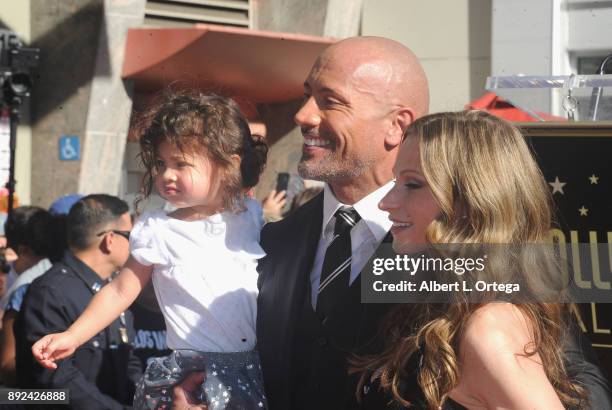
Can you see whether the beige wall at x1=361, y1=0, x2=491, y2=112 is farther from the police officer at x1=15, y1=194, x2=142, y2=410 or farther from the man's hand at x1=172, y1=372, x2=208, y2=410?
the man's hand at x1=172, y1=372, x2=208, y2=410

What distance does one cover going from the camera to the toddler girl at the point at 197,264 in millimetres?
2777

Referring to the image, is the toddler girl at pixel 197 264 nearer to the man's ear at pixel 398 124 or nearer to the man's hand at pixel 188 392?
the man's hand at pixel 188 392

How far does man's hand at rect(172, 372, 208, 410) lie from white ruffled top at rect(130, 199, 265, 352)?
9 centimetres

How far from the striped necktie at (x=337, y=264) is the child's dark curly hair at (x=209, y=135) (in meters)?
0.39

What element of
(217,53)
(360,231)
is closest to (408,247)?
(360,231)

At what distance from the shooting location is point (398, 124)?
2.73 metres

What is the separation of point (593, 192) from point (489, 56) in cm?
804

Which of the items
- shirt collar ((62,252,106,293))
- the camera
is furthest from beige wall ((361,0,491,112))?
shirt collar ((62,252,106,293))

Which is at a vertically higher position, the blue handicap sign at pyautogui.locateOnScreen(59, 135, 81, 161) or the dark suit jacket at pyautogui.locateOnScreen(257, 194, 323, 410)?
the blue handicap sign at pyautogui.locateOnScreen(59, 135, 81, 161)

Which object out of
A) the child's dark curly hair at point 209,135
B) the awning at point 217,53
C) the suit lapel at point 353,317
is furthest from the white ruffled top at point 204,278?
the awning at point 217,53

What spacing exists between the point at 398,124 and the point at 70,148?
335 inches

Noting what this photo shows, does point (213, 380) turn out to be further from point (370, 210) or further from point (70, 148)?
point (70, 148)

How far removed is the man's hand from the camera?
278cm

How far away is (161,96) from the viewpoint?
309 centimetres
